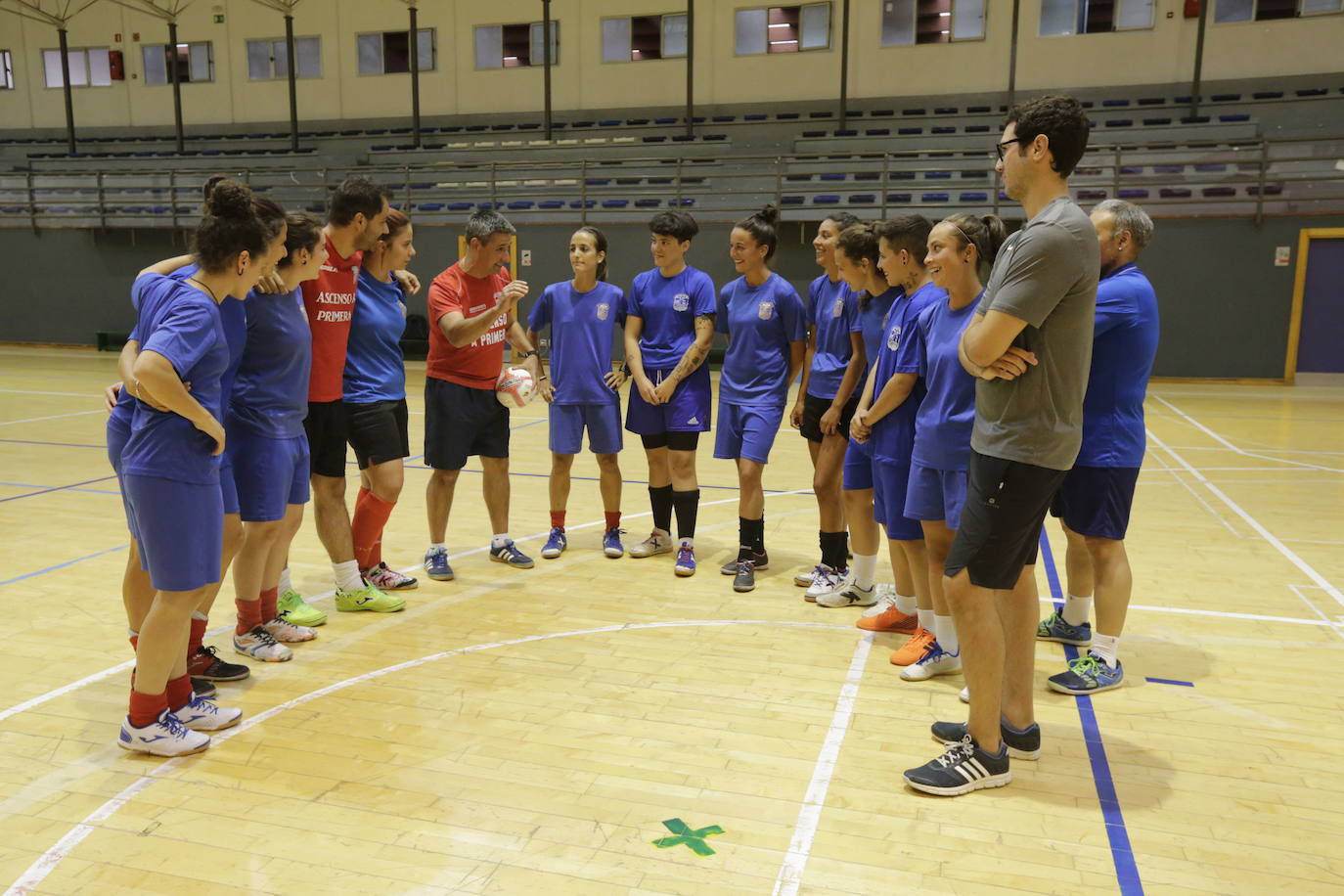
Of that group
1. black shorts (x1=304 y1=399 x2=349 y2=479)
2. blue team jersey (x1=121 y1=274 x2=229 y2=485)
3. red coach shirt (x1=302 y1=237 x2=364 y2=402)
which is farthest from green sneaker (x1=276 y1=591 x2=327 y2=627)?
blue team jersey (x1=121 y1=274 x2=229 y2=485)

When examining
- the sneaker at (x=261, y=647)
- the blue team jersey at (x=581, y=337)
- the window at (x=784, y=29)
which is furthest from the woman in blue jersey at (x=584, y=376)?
the window at (x=784, y=29)

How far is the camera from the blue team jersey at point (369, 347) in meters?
4.55

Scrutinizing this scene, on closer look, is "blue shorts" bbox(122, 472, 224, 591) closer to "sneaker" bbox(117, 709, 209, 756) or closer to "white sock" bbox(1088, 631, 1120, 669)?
"sneaker" bbox(117, 709, 209, 756)

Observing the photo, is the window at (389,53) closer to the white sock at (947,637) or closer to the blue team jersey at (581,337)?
the blue team jersey at (581,337)

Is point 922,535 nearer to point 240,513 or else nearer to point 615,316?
point 615,316

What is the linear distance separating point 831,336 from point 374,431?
2294mm

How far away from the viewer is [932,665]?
3766 mm

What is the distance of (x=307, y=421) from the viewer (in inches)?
170

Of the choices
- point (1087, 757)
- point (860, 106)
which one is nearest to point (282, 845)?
point (1087, 757)

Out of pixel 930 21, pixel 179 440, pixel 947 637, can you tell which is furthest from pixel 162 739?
pixel 930 21

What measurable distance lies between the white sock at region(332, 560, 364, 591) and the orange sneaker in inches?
96.6

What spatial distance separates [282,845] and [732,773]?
51.3 inches

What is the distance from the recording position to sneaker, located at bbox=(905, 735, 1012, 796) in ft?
9.37

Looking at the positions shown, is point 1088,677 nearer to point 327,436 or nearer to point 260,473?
point 260,473
